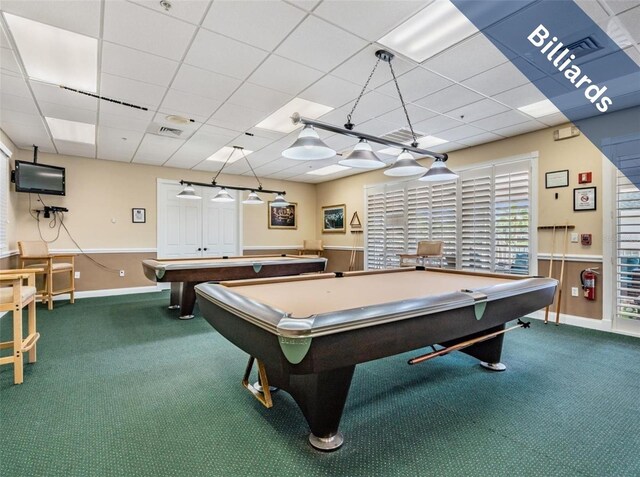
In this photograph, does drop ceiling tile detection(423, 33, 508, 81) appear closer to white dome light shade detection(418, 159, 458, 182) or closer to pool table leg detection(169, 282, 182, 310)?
white dome light shade detection(418, 159, 458, 182)

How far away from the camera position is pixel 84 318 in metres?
4.45

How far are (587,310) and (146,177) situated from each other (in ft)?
25.5

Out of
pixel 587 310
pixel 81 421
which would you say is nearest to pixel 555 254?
pixel 587 310

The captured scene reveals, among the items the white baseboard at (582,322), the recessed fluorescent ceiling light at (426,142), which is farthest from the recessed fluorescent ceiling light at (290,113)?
the white baseboard at (582,322)

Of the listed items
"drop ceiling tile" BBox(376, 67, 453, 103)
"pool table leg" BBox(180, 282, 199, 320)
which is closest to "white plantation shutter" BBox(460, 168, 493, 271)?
"drop ceiling tile" BBox(376, 67, 453, 103)

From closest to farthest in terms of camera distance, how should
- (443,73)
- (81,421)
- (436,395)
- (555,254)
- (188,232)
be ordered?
(81,421) → (436,395) → (443,73) → (555,254) → (188,232)

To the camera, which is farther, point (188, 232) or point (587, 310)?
point (188, 232)

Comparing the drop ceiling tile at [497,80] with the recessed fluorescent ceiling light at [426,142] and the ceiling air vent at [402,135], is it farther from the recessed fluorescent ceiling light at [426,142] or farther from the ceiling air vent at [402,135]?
the recessed fluorescent ceiling light at [426,142]

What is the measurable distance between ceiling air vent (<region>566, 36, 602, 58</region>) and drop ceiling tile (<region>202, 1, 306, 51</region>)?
2187mm

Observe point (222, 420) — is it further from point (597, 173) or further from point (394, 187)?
point (394, 187)

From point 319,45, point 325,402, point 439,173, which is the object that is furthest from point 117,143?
point 325,402

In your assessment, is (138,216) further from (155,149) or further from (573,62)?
(573,62)

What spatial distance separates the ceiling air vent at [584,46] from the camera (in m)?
2.53

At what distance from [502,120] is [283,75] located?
117 inches
